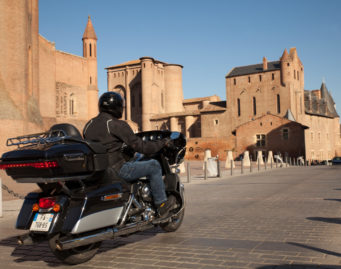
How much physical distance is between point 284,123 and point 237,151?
7944mm

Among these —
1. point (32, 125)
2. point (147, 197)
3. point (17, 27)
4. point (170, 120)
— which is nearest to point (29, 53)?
point (17, 27)

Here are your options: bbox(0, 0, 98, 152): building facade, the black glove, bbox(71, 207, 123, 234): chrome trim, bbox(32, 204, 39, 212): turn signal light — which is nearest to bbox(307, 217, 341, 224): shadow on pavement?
the black glove

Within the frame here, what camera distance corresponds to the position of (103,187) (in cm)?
459

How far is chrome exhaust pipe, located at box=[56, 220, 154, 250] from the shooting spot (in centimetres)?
402

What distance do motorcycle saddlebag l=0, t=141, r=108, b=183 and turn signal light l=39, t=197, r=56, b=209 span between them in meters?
0.24

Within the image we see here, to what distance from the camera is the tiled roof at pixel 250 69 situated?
68.1 m

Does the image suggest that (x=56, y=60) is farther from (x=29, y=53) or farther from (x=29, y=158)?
(x=29, y=158)

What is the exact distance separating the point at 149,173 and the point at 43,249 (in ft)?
5.87

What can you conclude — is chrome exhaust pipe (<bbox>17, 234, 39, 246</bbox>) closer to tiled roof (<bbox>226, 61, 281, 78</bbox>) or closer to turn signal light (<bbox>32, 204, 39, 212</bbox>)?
turn signal light (<bbox>32, 204, 39, 212</bbox>)

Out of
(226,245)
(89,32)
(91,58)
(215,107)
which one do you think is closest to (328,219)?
(226,245)

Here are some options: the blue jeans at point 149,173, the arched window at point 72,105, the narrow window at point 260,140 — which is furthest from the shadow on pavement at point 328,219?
the arched window at point 72,105

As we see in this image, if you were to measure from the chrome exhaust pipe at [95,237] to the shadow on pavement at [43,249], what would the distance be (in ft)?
2.04

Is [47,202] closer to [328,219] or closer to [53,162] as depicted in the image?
[53,162]

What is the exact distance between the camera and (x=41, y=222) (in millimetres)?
4207
